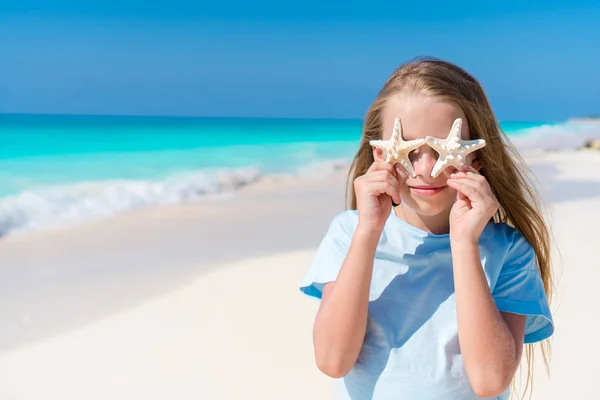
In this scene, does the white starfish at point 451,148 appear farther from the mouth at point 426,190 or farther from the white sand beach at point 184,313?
the white sand beach at point 184,313

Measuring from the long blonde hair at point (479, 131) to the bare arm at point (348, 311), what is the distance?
408 millimetres

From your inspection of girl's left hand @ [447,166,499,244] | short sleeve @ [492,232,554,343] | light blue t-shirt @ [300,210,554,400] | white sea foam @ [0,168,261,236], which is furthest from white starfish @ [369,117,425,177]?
white sea foam @ [0,168,261,236]

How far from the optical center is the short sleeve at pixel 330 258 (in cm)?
199

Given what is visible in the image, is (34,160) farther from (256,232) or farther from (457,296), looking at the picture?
(457,296)

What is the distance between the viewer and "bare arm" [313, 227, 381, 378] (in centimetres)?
180

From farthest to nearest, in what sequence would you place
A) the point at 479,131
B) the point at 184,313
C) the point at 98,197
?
1. the point at 98,197
2. the point at 184,313
3. the point at 479,131

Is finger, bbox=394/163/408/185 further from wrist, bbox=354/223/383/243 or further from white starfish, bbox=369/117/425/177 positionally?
wrist, bbox=354/223/383/243

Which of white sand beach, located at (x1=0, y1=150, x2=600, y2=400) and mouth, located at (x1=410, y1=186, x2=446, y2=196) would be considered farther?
white sand beach, located at (x1=0, y1=150, x2=600, y2=400)

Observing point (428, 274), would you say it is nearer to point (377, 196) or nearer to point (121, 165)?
point (377, 196)

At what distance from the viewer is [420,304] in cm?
189

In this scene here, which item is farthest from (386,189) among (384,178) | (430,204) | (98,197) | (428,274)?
(98,197)

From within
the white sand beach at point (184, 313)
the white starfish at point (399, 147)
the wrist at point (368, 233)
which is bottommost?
the white sand beach at point (184, 313)

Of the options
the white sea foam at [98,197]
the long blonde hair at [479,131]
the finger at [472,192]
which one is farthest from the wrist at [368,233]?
the white sea foam at [98,197]

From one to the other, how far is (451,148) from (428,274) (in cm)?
37
